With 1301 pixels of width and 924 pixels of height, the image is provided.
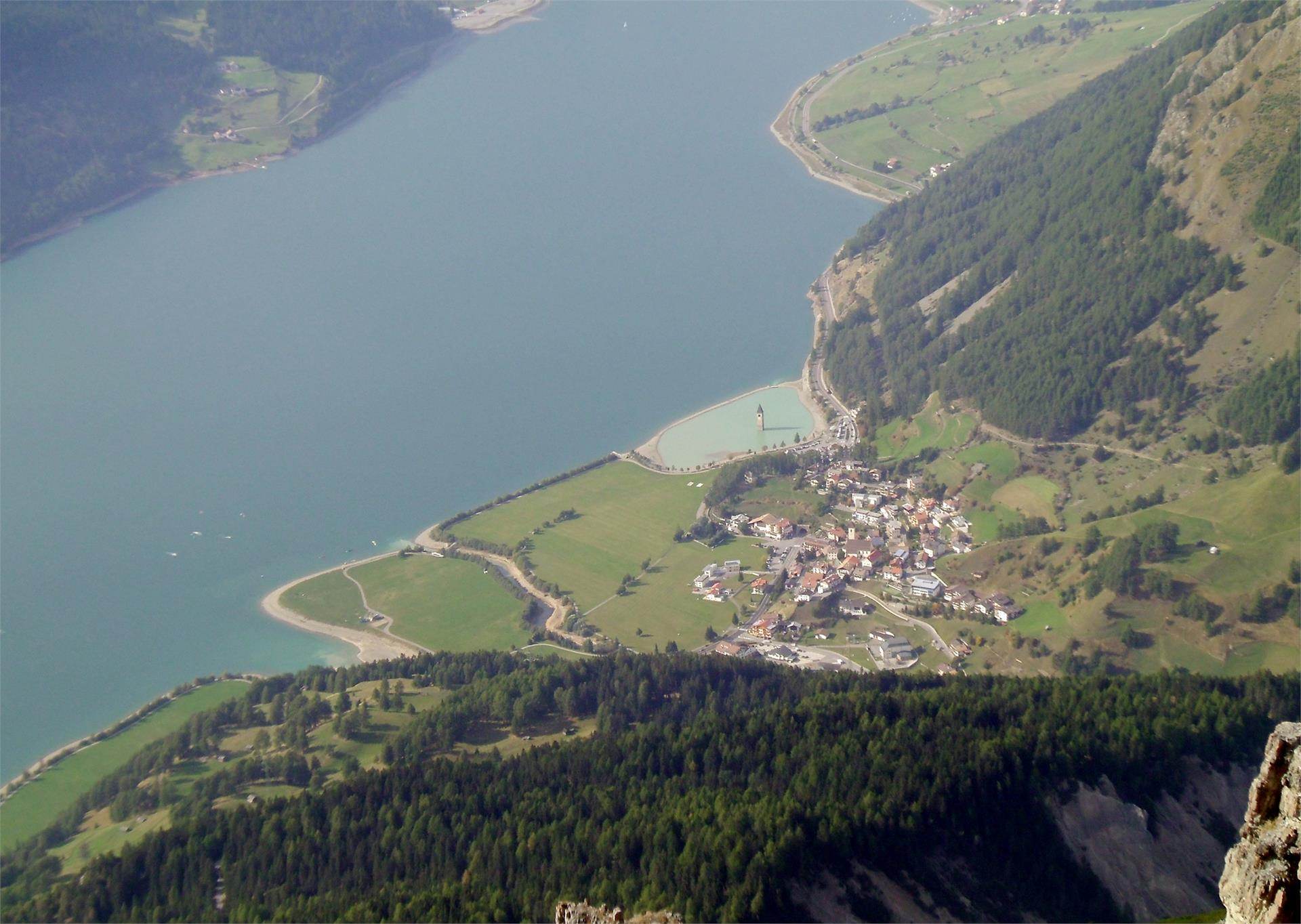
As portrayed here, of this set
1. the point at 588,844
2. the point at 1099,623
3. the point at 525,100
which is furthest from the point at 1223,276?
the point at 525,100

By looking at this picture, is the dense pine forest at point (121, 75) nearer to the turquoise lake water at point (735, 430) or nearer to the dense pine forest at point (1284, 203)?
the turquoise lake water at point (735, 430)

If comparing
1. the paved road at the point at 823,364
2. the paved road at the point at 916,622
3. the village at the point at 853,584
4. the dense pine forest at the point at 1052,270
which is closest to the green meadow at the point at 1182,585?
the paved road at the point at 916,622

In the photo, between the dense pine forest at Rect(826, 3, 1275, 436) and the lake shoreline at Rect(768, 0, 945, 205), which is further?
the lake shoreline at Rect(768, 0, 945, 205)

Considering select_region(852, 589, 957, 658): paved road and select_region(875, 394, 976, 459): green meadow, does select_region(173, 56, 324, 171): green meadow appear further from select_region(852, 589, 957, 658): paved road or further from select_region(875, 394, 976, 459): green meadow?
select_region(852, 589, 957, 658): paved road

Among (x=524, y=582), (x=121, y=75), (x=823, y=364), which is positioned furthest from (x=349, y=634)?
(x=121, y=75)

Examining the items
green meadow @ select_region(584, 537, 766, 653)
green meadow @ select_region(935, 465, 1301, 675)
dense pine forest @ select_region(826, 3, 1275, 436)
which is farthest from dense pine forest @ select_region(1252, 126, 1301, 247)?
green meadow @ select_region(584, 537, 766, 653)
